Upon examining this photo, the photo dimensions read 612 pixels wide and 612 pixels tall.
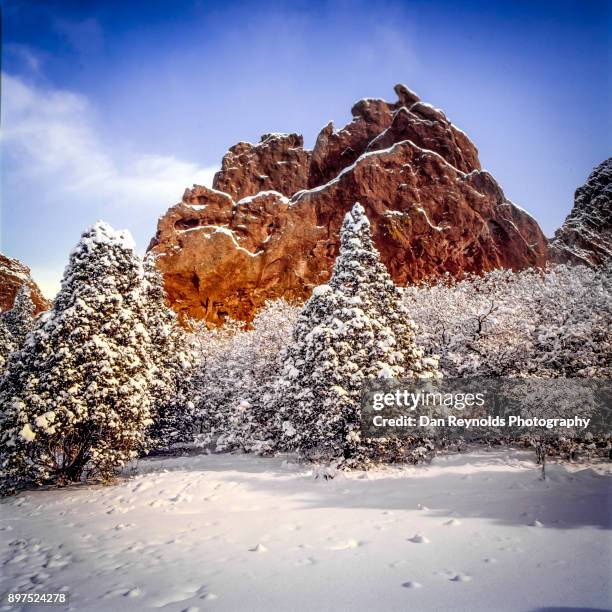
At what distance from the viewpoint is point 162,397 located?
20.3m

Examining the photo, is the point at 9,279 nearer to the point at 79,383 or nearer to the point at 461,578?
the point at 79,383

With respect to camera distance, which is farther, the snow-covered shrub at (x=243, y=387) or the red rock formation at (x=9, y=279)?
the red rock formation at (x=9, y=279)

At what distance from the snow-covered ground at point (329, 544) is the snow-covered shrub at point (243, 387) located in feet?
27.8

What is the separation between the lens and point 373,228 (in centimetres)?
7425

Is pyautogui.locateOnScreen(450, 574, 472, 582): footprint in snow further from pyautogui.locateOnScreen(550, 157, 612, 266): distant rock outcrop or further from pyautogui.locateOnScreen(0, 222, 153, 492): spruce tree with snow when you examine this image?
pyautogui.locateOnScreen(550, 157, 612, 266): distant rock outcrop

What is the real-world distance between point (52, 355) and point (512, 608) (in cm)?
1330

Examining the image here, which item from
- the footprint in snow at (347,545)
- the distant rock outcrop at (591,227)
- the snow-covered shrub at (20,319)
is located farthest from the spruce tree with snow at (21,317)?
the distant rock outcrop at (591,227)

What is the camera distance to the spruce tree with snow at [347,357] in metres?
13.4

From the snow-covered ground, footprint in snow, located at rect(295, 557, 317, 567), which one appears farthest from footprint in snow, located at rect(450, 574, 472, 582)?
footprint in snow, located at rect(295, 557, 317, 567)

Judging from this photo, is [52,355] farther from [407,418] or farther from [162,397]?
[407,418]

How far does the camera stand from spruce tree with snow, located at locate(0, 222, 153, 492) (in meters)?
12.0

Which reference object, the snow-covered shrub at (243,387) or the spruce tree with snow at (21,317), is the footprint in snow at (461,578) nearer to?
the snow-covered shrub at (243,387)

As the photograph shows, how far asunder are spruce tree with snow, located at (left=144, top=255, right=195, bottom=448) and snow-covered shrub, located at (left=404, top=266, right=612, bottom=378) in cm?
1301

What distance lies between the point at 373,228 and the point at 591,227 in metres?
33.4
